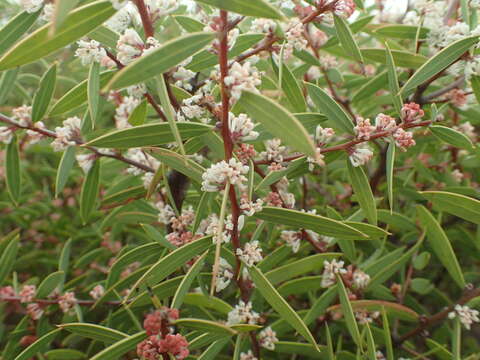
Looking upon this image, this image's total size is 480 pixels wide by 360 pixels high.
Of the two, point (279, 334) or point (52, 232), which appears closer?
point (279, 334)

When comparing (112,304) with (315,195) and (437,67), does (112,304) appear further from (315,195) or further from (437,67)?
(437,67)

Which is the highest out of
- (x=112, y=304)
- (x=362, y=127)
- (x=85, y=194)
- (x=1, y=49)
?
(x=1, y=49)

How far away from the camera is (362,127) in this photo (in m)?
1.03

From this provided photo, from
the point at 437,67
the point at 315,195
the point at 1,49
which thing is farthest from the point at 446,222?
the point at 1,49

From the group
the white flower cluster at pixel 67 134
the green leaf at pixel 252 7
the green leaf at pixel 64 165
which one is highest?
the green leaf at pixel 252 7

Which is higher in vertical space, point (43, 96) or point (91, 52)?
point (91, 52)

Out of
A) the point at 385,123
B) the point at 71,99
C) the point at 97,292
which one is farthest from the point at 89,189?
the point at 385,123

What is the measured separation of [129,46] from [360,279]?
3.15ft

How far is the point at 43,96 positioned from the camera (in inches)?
47.1

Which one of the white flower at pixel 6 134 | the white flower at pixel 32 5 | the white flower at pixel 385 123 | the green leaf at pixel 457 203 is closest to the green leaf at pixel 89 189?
the white flower at pixel 6 134

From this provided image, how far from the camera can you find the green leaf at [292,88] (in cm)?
115

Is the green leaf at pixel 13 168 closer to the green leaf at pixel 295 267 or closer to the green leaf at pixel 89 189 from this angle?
the green leaf at pixel 89 189

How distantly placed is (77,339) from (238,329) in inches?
36.0

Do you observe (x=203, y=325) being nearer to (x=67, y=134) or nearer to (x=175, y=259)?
(x=175, y=259)
